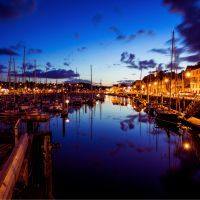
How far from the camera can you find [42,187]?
16062mm

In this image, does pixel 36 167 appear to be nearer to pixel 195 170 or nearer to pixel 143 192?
pixel 143 192

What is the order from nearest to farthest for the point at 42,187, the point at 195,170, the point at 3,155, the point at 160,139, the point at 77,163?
the point at 3,155, the point at 42,187, the point at 195,170, the point at 77,163, the point at 160,139

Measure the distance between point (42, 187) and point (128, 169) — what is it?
8541mm

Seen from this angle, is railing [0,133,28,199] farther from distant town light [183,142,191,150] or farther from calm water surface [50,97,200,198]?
distant town light [183,142,191,150]

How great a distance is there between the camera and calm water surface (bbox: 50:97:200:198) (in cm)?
1708

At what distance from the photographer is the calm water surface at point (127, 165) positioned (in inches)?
672

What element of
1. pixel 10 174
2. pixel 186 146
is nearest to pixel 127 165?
pixel 186 146

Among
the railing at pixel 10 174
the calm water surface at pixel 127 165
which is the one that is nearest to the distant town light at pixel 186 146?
the calm water surface at pixel 127 165

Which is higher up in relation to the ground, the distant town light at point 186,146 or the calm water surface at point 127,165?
the distant town light at point 186,146

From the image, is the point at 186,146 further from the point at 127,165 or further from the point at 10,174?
the point at 10,174

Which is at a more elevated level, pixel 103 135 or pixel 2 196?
pixel 2 196

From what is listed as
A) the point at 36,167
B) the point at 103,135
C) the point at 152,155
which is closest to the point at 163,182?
the point at 152,155

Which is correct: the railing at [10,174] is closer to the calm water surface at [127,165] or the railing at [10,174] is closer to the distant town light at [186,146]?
the calm water surface at [127,165]

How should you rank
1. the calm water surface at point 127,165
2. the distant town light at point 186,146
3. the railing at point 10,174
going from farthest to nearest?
1. the distant town light at point 186,146
2. the calm water surface at point 127,165
3. the railing at point 10,174
